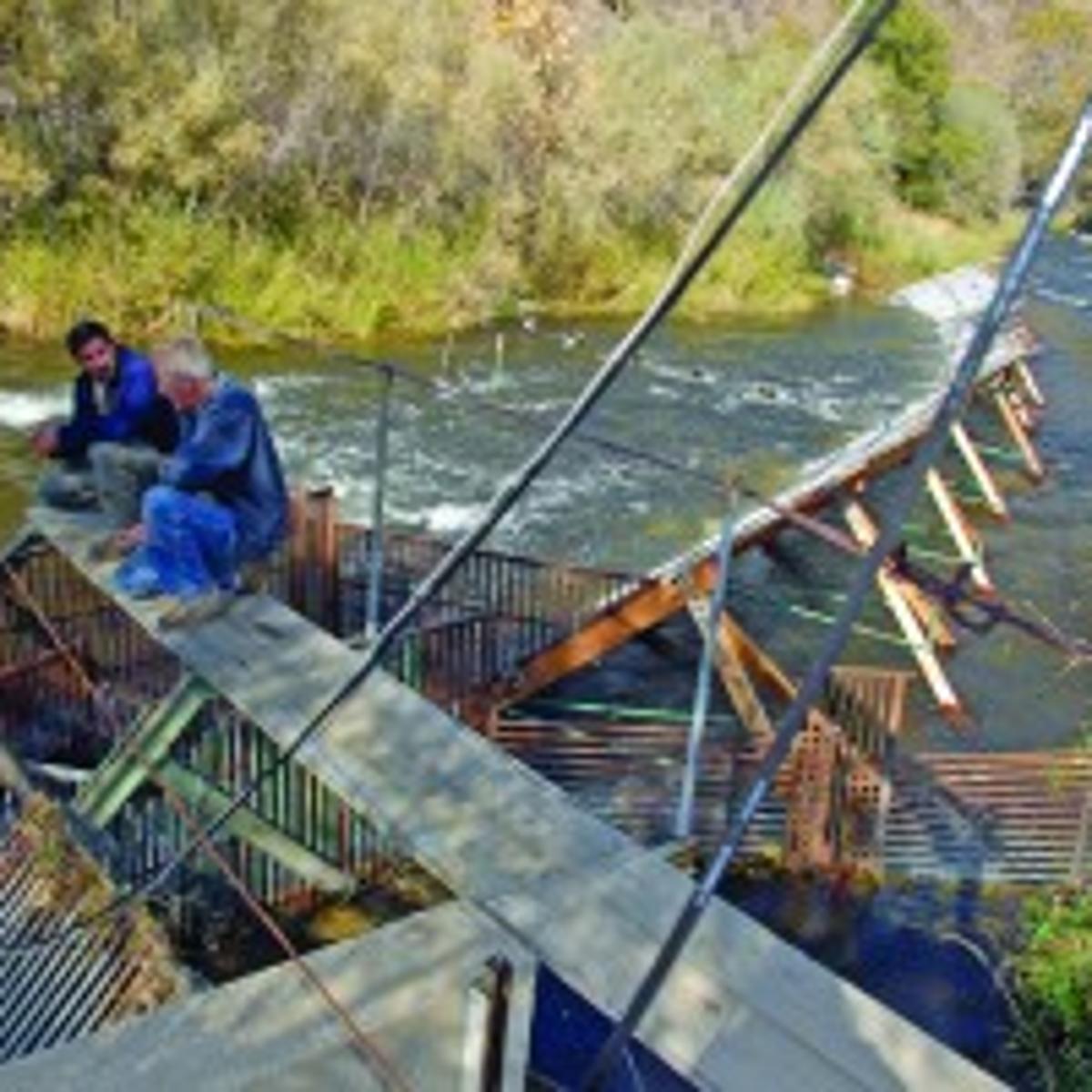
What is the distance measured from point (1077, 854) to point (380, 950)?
450 cm

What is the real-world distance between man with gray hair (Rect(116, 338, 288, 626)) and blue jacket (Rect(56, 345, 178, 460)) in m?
0.59

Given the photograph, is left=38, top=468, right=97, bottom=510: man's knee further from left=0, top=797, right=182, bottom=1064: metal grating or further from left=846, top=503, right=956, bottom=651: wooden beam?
left=846, top=503, right=956, bottom=651: wooden beam

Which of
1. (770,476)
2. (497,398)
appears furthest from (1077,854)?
(497,398)

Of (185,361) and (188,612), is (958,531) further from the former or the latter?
(185,361)

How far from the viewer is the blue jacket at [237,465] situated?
6.21m

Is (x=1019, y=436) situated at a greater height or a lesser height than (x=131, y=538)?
lesser

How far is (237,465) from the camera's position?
6.34 metres

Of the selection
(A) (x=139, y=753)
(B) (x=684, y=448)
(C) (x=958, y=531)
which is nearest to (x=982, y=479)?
(C) (x=958, y=531)

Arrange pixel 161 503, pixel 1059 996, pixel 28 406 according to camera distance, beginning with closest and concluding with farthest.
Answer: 1. pixel 161 503
2. pixel 1059 996
3. pixel 28 406

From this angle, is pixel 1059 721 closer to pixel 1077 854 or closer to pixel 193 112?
pixel 1077 854

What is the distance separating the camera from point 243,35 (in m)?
22.7

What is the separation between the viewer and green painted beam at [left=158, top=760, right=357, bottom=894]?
640 centimetres

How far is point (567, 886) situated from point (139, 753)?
102 inches

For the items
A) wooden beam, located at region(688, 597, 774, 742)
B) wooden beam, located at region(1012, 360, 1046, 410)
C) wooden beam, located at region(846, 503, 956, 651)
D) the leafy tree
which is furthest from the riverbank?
the leafy tree
